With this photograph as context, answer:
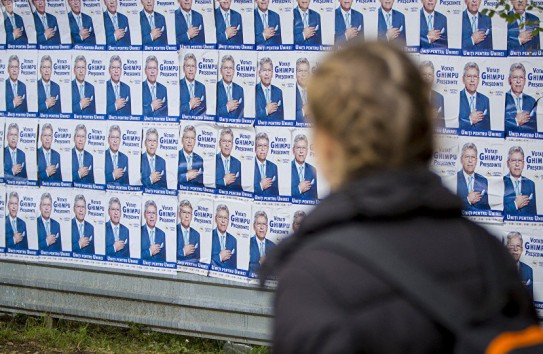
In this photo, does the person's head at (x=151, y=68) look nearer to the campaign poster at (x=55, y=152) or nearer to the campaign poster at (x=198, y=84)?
the campaign poster at (x=198, y=84)

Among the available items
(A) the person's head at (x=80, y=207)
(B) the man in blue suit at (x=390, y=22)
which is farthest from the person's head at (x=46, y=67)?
(B) the man in blue suit at (x=390, y=22)

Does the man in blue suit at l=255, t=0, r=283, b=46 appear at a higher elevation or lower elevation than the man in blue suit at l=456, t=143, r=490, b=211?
higher

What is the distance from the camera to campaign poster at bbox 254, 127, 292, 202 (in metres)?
6.68

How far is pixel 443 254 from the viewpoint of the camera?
2.10 m

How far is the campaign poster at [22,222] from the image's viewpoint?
7629 mm

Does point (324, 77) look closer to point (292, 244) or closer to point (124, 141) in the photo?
point (292, 244)

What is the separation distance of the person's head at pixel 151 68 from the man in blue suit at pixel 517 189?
261 centimetres

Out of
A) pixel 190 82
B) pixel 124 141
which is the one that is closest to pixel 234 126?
pixel 190 82

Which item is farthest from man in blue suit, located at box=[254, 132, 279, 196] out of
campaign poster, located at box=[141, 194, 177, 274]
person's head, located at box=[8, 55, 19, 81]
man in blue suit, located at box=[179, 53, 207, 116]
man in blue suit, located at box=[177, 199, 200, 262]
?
person's head, located at box=[8, 55, 19, 81]

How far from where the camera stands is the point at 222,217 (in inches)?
272

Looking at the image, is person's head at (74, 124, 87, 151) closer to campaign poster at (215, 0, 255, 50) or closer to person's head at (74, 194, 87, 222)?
person's head at (74, 194, 87, 222)

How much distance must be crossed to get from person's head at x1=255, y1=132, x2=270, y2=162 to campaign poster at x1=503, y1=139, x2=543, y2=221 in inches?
63.9

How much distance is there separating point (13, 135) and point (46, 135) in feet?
0.98

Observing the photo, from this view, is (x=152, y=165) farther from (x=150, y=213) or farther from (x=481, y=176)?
(x=481, y=176)
